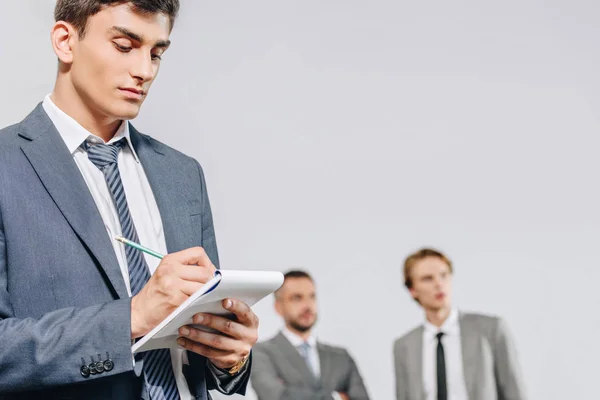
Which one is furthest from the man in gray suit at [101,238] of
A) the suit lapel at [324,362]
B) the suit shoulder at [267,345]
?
the suit lapel at [324,362]

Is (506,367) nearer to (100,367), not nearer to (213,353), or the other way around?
(213,353)

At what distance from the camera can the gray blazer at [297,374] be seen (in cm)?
363

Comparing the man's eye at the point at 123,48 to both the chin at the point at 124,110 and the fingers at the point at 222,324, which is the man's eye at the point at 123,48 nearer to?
the chin at the point at 124,110

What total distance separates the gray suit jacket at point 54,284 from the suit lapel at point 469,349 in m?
2.69

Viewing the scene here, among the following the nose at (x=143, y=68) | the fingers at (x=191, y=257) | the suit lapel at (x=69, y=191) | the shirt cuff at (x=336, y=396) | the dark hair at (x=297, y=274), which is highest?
the nose at (x=143, y=68)

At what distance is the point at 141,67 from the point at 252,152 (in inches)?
90.7

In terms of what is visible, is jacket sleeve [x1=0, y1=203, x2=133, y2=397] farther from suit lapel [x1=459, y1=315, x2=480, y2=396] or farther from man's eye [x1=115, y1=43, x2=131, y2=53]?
suit lapel [x1=459, y1=315, x2=480, y2=396]

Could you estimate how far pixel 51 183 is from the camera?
1267mm

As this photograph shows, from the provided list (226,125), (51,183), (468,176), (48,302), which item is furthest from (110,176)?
(468,176)

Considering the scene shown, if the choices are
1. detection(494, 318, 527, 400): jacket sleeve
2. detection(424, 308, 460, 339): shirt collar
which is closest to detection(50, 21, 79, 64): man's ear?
detection(424, 308, 460, 339): shirt collar

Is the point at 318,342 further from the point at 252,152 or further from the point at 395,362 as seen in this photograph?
the point at 252,152

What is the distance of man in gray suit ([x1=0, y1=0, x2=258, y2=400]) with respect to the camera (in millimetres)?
Result: 1168

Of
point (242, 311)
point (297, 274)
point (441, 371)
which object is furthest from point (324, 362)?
point (242, 311)

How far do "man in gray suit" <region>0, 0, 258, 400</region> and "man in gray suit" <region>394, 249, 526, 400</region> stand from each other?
99.0 inches
